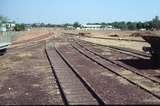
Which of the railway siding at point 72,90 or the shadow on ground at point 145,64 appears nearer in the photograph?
the railway siding at point 72,90

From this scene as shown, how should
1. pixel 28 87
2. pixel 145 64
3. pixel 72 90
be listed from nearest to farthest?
pixel 72 90 < pixel 28 87 < pixel 145 64

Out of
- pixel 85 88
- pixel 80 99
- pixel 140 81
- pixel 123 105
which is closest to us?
pixel 123 105

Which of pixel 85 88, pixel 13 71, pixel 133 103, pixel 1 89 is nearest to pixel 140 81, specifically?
pixel 85 88

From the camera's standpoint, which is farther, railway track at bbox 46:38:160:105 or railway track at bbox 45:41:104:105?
railway track at bbox 46:38:160:105

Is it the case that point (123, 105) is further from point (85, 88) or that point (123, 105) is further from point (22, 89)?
point (22, 89)

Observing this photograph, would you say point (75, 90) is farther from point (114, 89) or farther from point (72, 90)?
point (114, 89)

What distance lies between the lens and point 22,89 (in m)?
12.9

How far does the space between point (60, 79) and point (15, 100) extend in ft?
13.1

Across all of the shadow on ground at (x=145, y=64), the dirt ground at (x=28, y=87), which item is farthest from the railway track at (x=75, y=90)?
the shadow on ground at (x=145, y=64)

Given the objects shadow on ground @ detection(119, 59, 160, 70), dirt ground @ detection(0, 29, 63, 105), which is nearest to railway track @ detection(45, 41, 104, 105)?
dirt ground @ detection(0, 29, 63, 105)

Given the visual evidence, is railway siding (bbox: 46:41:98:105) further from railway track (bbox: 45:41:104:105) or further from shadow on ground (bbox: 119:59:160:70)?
shadow on ground (bbox: 119:59:160:70)

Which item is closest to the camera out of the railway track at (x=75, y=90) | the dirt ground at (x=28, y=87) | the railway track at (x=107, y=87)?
the railway track at (x=75, y=90)

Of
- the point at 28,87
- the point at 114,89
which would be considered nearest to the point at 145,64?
the point at 114,89

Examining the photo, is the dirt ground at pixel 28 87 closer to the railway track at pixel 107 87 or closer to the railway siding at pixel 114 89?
the railway track at pixel 107 87
